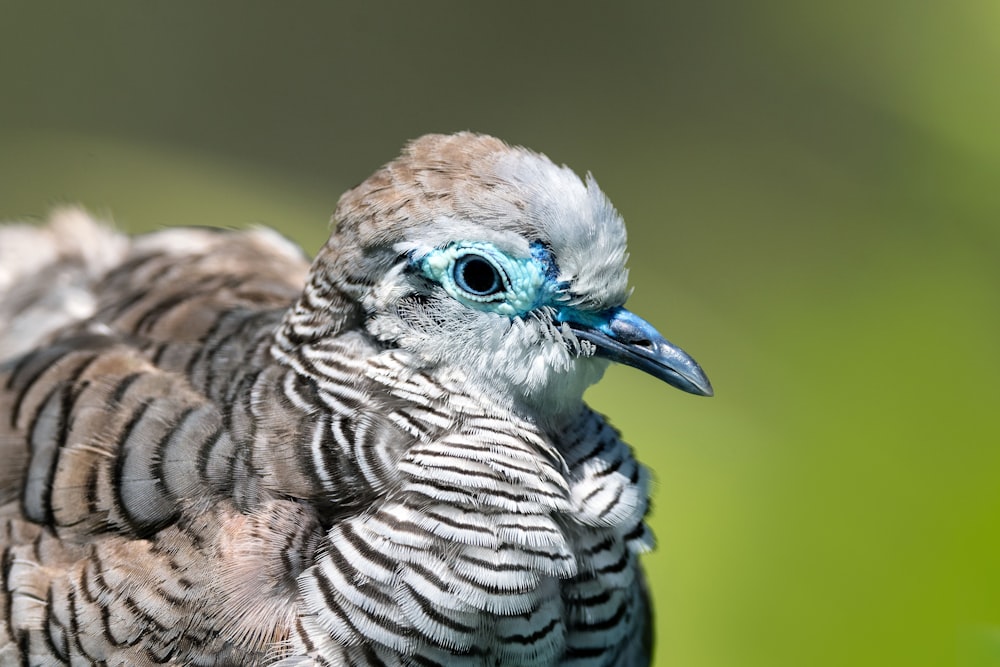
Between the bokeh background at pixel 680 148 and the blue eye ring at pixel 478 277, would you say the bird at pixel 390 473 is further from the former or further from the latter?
the bokeh background at pixel 680 148

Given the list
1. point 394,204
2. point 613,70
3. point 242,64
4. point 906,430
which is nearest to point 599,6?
point 613,70

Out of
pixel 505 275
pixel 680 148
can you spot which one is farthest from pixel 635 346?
pixel 680 148

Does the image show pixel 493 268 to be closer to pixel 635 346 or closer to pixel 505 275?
pixel 505 275

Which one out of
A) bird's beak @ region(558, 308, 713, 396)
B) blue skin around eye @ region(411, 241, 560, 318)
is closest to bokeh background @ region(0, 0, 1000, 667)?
bird's beak @ region(558, 308, 713, 396)

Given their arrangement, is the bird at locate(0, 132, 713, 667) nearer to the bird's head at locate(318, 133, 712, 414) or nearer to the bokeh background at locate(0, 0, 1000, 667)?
the bird's head at locate(318, 133, 712, 414)

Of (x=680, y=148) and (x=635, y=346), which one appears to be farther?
(x=680, y=148)

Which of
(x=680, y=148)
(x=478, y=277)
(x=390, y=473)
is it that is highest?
(x=680, y=148)
